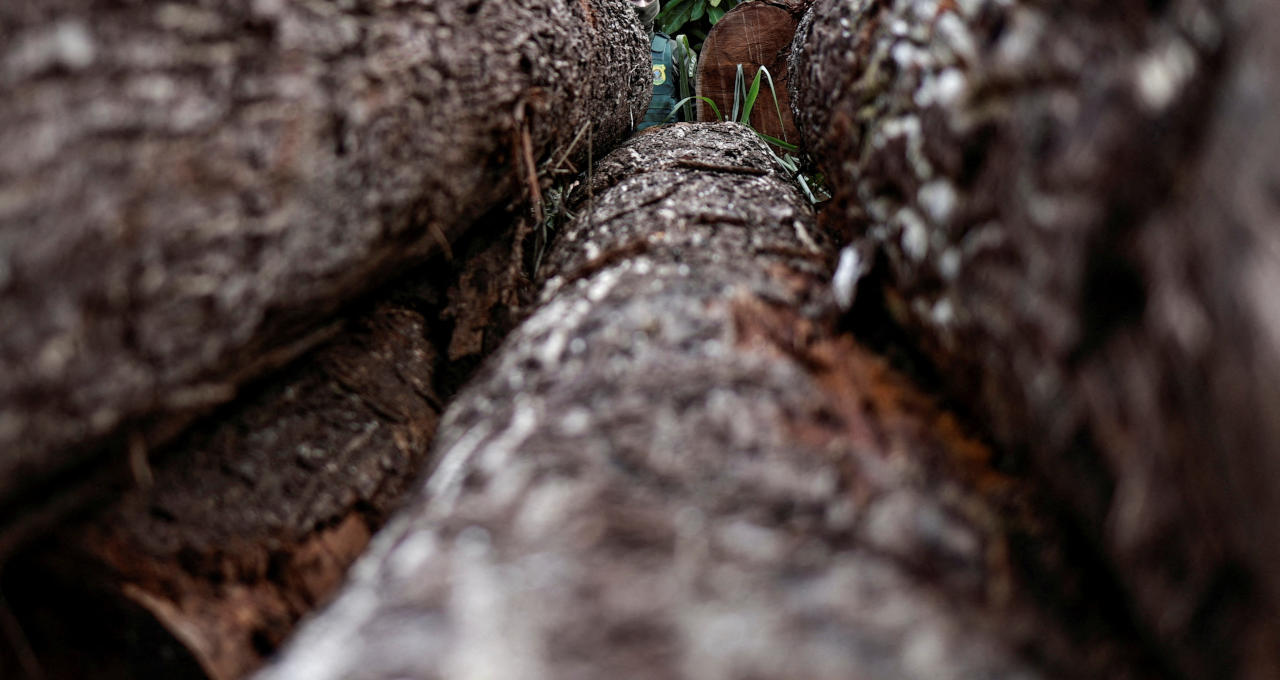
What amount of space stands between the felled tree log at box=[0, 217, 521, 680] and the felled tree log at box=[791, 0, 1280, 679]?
0.64 metres

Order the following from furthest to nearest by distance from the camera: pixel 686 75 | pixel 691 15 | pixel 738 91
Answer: pixel 691 15 < pixel 686 75 < pixel 738 91

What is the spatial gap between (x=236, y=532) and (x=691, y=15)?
3.50 metres

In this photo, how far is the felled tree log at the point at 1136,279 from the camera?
1.26 ft

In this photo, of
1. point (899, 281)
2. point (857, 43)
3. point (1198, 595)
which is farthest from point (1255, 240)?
point (857, 43)

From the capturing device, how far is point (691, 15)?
3633mm

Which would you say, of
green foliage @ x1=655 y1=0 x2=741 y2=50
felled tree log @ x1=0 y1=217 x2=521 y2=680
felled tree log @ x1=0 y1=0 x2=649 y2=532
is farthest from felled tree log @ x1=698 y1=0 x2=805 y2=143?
felled tree log @ x1=0 y1=217 x2=521 y2=680

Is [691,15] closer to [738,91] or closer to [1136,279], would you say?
[738,91]

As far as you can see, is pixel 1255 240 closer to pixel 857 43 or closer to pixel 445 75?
pixel 857 43

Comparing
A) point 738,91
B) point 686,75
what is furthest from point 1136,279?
point 686,75

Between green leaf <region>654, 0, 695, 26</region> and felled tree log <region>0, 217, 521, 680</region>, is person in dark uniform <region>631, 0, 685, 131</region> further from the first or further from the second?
felled tree log <region>0, 217, 521, 680</region>

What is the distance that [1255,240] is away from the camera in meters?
0.38

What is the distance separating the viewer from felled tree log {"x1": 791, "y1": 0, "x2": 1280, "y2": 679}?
0.39 meters

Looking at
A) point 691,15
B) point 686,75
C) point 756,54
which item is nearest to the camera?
point 756,54

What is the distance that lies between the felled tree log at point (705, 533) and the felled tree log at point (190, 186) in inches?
9.8
